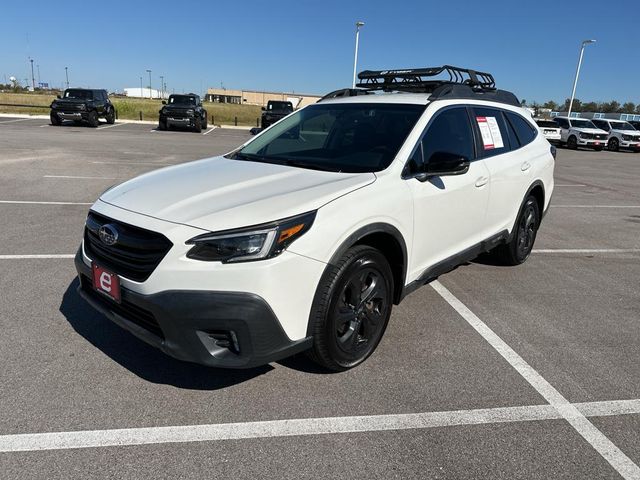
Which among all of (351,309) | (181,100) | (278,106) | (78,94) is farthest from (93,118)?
(351,309)

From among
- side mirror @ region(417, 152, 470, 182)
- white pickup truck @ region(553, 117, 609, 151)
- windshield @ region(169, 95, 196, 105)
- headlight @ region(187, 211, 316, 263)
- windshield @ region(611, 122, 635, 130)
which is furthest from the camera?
windshield @ region(611, 122, 635, 130)

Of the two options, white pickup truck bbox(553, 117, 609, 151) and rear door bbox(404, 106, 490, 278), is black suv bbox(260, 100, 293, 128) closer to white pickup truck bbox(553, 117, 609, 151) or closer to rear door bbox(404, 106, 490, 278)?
white pickup truck bbox(553, 117, 609, 151)

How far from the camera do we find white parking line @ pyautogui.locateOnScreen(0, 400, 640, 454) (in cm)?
247

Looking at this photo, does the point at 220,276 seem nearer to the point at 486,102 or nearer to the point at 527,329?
the point at 527,329

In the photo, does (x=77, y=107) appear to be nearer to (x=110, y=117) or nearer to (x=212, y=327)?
(x=110, y=117)

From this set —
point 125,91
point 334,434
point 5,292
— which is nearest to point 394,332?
point 334,434

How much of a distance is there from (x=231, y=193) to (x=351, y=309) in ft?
3.37

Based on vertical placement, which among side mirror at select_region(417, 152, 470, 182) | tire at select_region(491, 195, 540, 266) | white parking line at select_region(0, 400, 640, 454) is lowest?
white parking line at select_region(0, 400, 640, 454)

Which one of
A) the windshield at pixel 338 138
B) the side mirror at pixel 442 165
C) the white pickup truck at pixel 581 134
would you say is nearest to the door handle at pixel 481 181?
the side mirror at pixel 442 165

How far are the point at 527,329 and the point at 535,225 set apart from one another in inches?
86.0

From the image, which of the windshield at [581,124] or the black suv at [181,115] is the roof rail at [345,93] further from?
the windshield at [581,124]

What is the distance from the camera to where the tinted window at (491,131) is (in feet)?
14.6

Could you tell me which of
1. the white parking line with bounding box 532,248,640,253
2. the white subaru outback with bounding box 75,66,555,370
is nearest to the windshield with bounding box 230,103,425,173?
the white subaru outback with bounding box 75,66,555,370

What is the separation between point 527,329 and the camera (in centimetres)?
399
